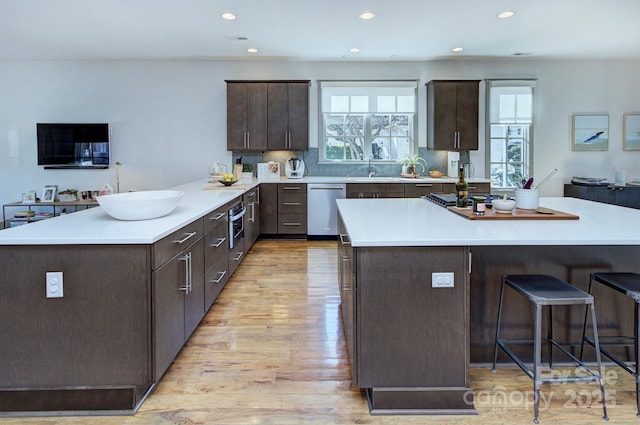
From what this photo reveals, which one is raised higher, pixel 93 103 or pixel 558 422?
pixel 93 103

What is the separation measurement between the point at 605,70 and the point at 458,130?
2532mm

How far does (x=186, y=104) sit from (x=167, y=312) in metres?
5.09

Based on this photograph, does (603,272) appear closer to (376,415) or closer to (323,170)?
(376,415)

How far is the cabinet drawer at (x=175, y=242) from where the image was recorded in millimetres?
2038

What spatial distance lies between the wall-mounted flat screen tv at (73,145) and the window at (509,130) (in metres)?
5.95

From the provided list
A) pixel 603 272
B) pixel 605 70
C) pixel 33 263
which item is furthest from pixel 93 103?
pixel 605 70

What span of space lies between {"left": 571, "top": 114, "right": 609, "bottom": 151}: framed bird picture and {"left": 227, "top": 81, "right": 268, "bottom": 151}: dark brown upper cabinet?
4767 millimetres

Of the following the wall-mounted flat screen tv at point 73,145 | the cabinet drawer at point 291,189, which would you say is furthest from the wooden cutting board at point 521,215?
the wall-mounted flat screen tv at point 73,145

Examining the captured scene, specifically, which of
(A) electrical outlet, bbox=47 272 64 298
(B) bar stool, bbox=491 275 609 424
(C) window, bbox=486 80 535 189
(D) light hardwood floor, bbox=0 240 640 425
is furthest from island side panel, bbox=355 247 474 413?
(C) window, bbox=486 80 535 189

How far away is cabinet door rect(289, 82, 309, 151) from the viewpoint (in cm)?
629

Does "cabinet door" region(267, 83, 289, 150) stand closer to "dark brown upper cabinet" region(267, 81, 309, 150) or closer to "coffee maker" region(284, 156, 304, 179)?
"dark brown upper cabinet" region(267, 81, 309, 150)

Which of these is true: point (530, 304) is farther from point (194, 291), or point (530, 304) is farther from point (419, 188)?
point (419, 188)

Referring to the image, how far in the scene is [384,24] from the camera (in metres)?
4.81

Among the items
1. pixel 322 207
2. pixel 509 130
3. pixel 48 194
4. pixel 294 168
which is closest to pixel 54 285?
pixel 322 207
